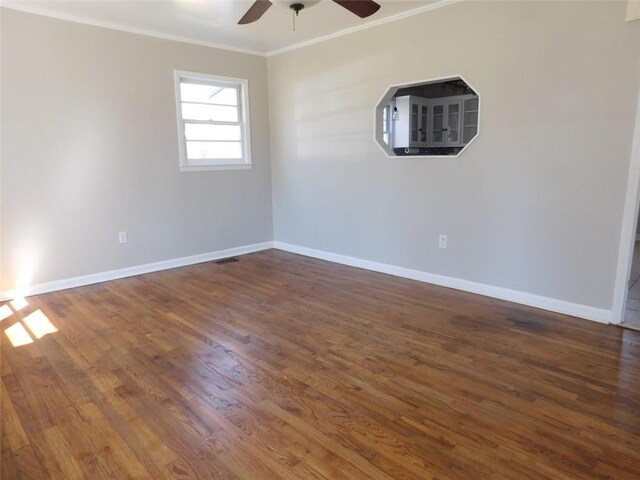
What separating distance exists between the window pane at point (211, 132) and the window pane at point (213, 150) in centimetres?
7

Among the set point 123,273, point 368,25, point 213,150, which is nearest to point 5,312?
point 123,273

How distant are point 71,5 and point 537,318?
14.8ft

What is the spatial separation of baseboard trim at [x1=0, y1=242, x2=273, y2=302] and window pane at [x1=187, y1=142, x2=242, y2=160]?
115cm

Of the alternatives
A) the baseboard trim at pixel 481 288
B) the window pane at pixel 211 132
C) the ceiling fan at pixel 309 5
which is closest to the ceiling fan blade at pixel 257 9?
the ceiling fan at pixel 309 5

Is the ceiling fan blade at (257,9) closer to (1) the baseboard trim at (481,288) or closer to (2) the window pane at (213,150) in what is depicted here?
(2) the window pane at (213,150)

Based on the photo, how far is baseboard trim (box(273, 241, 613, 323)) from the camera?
10.1 ft

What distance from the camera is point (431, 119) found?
6.74 m

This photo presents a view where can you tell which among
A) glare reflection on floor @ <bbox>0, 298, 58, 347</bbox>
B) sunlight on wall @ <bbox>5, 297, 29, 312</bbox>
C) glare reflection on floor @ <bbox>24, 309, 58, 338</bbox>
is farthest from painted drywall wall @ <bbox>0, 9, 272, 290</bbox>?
glare reflection on floor @ <bbox>24, 309, 58, 338</bbox>

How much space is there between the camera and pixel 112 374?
238 centimetres

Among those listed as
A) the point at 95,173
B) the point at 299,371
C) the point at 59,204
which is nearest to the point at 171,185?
the point at 95,173

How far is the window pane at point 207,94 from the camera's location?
15.2ft

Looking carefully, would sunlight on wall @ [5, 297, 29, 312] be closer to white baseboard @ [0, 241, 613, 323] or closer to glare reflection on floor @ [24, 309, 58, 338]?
white baseboard @ [0, 241, 613, 323]

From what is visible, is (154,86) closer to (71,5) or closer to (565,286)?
(71,5)

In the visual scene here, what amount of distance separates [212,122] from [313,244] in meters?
1.88
